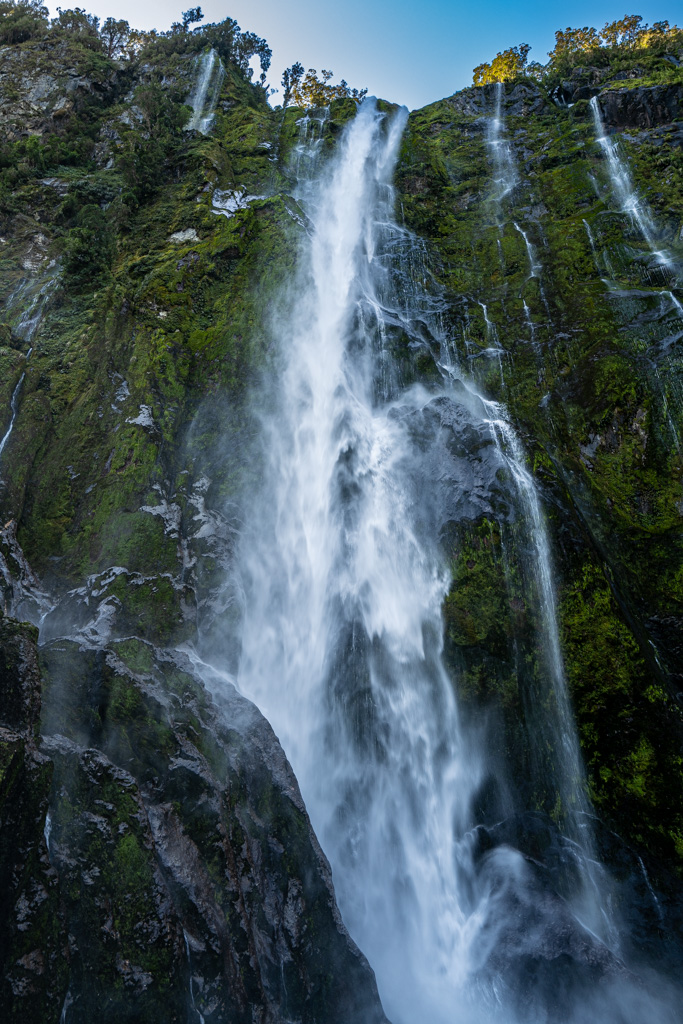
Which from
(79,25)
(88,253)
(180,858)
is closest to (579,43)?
(79,25)

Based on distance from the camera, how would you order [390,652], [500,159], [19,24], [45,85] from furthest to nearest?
[19,24], [45,85], [500,159], [390,652]

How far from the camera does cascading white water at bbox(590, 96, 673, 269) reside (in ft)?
42.7

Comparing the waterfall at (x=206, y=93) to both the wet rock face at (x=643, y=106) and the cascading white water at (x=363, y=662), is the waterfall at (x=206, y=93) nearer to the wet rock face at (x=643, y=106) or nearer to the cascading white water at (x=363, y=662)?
the cascading white water at (x=363, y=662)

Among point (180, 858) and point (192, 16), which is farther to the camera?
point (192, 16)

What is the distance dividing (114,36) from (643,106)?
22653mm

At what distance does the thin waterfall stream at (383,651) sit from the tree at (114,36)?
64.7 ft

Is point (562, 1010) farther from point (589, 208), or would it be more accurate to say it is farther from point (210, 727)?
point (589, 208)

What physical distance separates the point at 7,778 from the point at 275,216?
528 inches

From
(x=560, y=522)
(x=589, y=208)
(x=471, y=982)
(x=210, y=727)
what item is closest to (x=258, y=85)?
(x=589, y=208)

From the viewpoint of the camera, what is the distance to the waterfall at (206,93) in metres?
19.0

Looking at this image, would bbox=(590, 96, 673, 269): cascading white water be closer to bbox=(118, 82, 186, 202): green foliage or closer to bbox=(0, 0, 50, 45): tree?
bbox=(118, 82, 186, 202): green foliage

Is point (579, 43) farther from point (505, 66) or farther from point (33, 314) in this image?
point (33, 314)

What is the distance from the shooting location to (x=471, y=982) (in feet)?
22.4

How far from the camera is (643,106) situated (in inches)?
650
